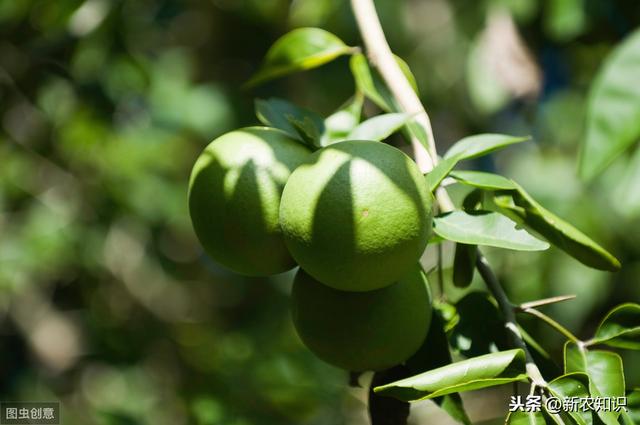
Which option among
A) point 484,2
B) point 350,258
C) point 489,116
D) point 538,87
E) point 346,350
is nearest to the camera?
point 350,258

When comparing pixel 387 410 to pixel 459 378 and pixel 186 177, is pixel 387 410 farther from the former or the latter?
pixel 186 177

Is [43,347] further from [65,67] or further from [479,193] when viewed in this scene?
[479,193]

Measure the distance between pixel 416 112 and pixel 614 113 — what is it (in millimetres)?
261

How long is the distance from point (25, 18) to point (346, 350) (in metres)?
1.79

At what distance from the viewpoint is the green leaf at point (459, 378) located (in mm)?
782

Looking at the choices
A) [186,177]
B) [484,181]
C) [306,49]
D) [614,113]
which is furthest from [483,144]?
[186,177]

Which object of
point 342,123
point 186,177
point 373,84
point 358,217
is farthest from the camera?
point 186,177

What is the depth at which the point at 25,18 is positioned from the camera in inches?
87.3

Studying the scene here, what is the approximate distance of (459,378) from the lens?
2.59 feet

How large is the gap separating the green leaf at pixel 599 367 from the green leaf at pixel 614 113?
228 mm

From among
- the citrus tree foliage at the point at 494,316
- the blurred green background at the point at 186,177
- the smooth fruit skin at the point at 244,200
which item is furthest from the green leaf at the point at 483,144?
the blurred green background at the point at 186,177

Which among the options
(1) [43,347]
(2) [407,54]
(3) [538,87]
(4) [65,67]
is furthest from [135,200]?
(3) [538,87]

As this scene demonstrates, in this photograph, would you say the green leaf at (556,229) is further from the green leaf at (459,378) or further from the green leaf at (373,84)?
the green leaf at (373,84)

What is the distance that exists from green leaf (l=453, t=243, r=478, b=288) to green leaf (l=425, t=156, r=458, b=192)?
10 cm
